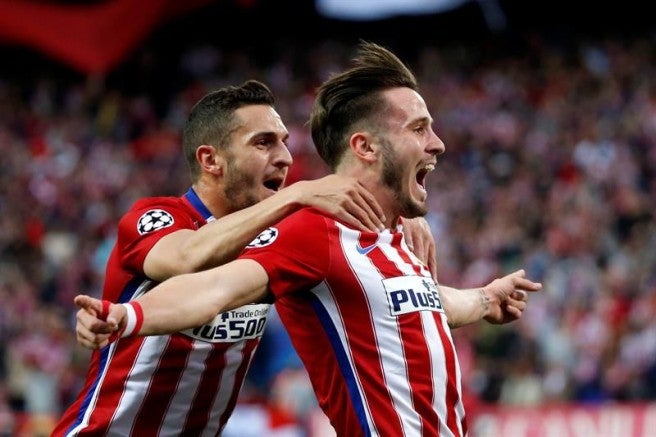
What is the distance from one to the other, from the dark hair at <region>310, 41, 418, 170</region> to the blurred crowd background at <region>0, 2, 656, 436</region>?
7436mm

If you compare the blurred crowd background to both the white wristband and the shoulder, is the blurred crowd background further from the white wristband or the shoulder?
the white wristband

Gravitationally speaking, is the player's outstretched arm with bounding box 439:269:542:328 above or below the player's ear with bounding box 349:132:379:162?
below

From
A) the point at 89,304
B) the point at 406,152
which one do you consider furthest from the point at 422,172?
the point at 89,304

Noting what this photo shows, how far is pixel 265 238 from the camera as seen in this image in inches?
175

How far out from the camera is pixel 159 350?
16.8ft

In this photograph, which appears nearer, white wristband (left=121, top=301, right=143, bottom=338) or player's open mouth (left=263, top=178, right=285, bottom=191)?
white wristband (left=121, top=301, right=143, bottom=338)

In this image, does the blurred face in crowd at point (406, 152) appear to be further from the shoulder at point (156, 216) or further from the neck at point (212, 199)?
the neck at point (212, 199)

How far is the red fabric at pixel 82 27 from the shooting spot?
22.7m

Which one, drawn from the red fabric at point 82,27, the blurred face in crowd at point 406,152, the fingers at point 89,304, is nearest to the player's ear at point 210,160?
the blurred face in crowd at point 406,152

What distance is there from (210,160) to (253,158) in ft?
0.69

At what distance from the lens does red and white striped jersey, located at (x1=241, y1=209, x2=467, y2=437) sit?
4.34 meters

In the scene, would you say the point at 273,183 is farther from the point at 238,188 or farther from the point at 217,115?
the point at 217,115

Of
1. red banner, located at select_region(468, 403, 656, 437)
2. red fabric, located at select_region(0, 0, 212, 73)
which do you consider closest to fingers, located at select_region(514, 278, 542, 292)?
red banner, located at select_region(468, 403, 656, 437)

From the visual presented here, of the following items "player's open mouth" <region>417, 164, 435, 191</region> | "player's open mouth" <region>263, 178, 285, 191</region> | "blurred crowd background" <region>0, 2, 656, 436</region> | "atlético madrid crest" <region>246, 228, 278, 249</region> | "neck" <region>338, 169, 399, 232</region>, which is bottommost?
"atlético madrid crest" <region>246, 228, 278, 249</region>
